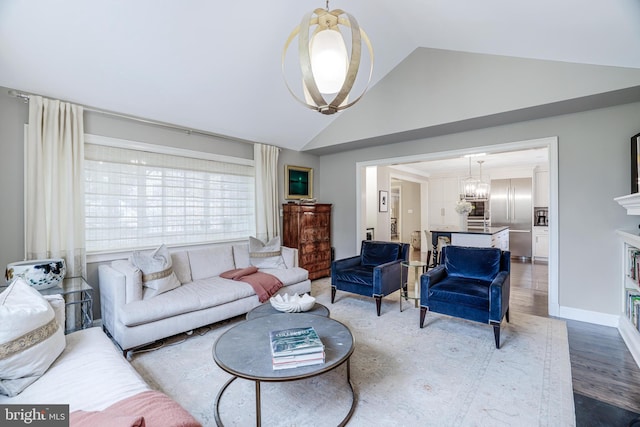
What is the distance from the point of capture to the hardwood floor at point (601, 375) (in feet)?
5.97

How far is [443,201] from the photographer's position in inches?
350

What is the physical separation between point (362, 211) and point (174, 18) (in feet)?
12.8

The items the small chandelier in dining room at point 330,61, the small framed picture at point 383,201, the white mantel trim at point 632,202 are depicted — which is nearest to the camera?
the small chandelier in dining room at point 330,61

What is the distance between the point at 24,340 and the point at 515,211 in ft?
29.0

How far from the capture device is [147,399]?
1.28 meters

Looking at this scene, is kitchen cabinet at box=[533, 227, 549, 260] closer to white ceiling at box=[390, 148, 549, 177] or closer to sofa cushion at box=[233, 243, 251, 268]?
white ceiling at box=[390, 148, 549, 177]

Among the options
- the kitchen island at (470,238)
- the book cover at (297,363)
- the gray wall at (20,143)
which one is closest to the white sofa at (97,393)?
the book cover at (297,363)

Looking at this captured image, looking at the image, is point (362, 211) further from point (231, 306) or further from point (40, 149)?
point (40, 149)

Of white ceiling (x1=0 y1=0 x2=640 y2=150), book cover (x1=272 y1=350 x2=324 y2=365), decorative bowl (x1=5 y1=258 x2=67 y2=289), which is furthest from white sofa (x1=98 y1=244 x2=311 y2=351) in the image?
white ceiling (x1=0 y1=0 x2=640 y2=150)

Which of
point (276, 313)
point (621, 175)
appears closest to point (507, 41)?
point (621, 175)

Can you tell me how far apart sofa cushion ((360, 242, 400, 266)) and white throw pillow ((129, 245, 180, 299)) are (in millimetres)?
2567

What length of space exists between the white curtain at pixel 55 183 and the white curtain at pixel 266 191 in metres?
2.25

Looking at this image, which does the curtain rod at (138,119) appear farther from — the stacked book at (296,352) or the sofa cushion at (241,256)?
the stacked book at (296,352)

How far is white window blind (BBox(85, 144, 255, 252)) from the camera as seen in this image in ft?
10.6
